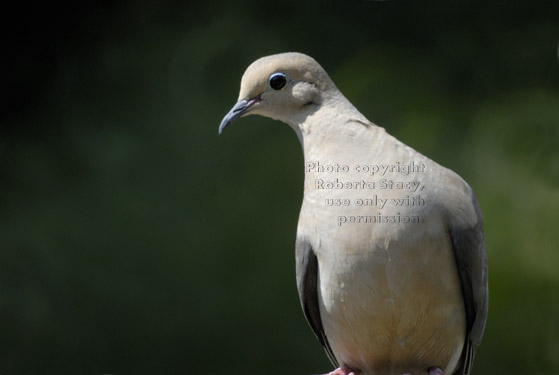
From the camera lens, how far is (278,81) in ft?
7.46

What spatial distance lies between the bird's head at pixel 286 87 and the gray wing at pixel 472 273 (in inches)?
20.9

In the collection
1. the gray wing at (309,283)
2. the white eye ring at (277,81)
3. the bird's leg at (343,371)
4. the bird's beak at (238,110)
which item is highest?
the white eye ring at (277,81)

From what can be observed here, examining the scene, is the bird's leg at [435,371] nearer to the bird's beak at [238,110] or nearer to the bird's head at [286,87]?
the bird's head at [286,87]

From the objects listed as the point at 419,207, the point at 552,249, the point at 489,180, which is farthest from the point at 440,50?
the point at 419,207

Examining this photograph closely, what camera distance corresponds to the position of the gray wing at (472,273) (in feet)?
7.28

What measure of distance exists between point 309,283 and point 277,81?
0.59 m

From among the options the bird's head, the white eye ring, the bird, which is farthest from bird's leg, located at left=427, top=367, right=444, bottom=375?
the white eye ring

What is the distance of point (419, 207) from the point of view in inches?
83.0

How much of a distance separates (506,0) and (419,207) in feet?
3.75

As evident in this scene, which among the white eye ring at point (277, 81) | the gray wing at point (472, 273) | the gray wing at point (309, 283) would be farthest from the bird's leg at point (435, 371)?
the white eye ring at point (277, 81)

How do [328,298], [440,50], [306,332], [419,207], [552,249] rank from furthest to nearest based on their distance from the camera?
1. [306,332]
2. [440,50]
3. [552,249]
4. [328,298]
5. [419,207]

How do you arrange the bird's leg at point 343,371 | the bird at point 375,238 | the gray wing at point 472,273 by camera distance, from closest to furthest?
the bird at point 375,238, the gray wing at point 472,273, the bird's leg at point 343,371

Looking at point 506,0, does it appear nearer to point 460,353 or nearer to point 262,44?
point 262,44

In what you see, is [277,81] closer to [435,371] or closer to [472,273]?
[472,273]
